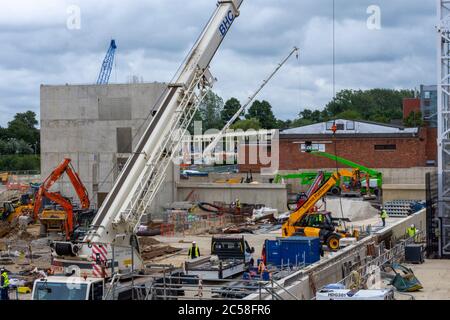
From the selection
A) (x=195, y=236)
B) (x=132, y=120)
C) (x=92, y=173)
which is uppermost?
(x=132, y=120)

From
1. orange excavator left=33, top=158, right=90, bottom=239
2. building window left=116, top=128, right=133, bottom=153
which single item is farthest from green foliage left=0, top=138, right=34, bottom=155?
orange excavator left=33, top=158, right=90, bottom=239

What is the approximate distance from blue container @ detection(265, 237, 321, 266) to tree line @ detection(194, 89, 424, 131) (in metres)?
92.3

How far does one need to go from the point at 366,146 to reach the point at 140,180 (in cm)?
5112

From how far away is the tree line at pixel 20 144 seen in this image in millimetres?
102750

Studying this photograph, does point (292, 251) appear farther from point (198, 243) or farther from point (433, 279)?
point (198, 243)

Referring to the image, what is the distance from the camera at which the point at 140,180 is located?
2888cm

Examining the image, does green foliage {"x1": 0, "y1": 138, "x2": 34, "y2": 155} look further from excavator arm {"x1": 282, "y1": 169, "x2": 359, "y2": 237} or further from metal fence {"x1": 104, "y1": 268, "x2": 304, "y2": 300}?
metal fence {"x1": 104, "y1": 268, "x2": 304, "y2": 300}

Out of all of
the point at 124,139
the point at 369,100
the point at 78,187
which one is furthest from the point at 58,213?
the point at 369,100

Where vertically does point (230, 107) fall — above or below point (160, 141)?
above

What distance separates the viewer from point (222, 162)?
3937 inches

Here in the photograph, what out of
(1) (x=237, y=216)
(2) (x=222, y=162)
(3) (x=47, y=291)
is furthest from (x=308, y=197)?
(2) (x=222, y=162)

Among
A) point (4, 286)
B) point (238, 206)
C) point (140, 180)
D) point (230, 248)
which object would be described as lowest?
point (4, 286)
